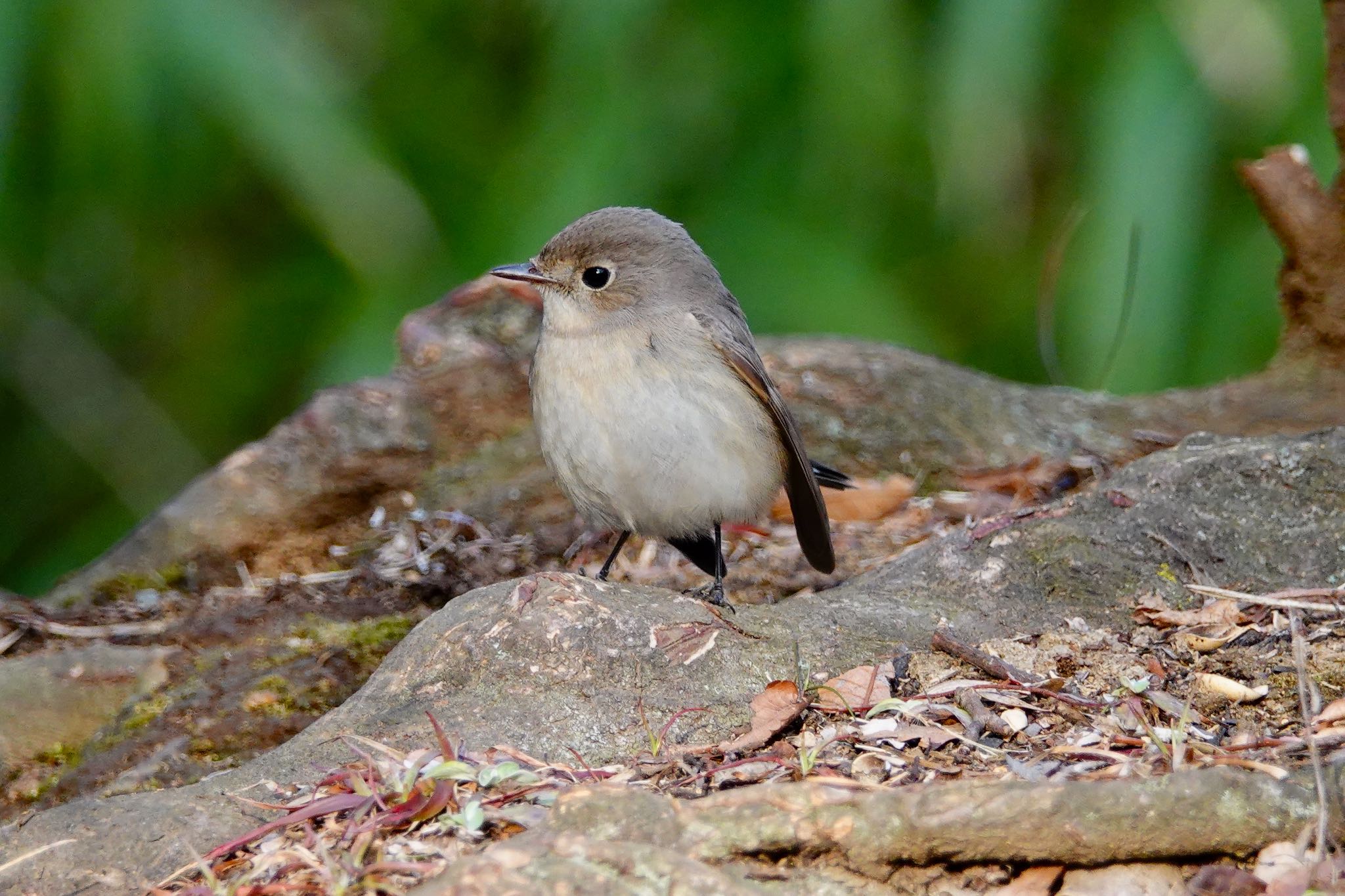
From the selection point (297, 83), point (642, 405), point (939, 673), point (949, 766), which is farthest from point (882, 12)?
point (949, 766)

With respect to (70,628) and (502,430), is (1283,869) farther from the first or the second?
(502,430)

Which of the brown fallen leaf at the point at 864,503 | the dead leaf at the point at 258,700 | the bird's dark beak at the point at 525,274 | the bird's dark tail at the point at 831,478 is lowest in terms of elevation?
the brown fallen leaf at the point at 864,503

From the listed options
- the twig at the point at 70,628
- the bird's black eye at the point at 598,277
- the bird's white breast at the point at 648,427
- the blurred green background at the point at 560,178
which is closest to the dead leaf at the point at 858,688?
the bird's white breast at the point at 648,427

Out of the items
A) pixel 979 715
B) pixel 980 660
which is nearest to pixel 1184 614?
pixel 980 660

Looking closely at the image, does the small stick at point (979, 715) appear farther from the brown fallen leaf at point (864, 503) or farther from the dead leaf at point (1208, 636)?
the brown fallen leaf at point (864, 503)

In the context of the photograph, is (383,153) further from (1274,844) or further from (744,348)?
(1274,844)

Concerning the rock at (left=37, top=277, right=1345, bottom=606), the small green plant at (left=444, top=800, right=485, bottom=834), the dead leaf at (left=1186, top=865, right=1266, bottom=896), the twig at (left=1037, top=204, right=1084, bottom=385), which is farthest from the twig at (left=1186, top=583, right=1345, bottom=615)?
the twig at (left=1037, top=204, right=1084, bottom=385)

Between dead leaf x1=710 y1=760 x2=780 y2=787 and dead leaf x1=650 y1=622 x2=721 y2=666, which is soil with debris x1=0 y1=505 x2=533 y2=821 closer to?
dead leaf x1=650 y1=622 x2=721 y2=666
